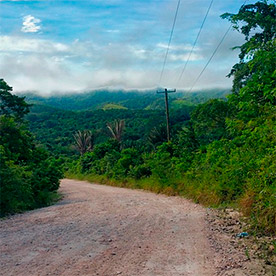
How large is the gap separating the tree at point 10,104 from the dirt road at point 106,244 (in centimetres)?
1564

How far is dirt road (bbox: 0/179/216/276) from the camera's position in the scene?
17.4 feet

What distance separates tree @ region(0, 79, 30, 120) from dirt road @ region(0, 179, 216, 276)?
51.3 feet

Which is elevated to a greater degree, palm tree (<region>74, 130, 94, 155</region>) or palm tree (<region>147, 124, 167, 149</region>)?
palm tree (<region>147, 124, 167, 149</region>)

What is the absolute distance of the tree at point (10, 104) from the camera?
79.2ft

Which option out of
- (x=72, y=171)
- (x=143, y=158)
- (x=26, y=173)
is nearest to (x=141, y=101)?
(x=72, y=171)

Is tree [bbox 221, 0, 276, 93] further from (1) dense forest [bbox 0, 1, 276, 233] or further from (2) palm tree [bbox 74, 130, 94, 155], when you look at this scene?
(2) palm tree [bbox 74, 130, 94, 155]

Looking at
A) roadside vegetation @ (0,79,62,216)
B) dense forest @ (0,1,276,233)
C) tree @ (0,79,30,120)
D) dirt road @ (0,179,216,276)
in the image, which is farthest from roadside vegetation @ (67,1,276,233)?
tree @ (0,79,30,120)

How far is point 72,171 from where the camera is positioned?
40156 mm

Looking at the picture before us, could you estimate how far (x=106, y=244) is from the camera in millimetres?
6633

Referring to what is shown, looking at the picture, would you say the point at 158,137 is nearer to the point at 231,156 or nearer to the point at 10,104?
the point at 10,104

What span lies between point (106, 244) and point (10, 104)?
2039cm

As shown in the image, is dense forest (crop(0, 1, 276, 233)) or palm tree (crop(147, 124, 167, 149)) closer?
dense forest (crop(0, 1, 276, 233))

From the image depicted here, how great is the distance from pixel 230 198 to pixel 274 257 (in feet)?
19.5

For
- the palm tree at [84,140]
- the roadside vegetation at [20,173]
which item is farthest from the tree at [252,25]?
the palm tree at [84,140]
